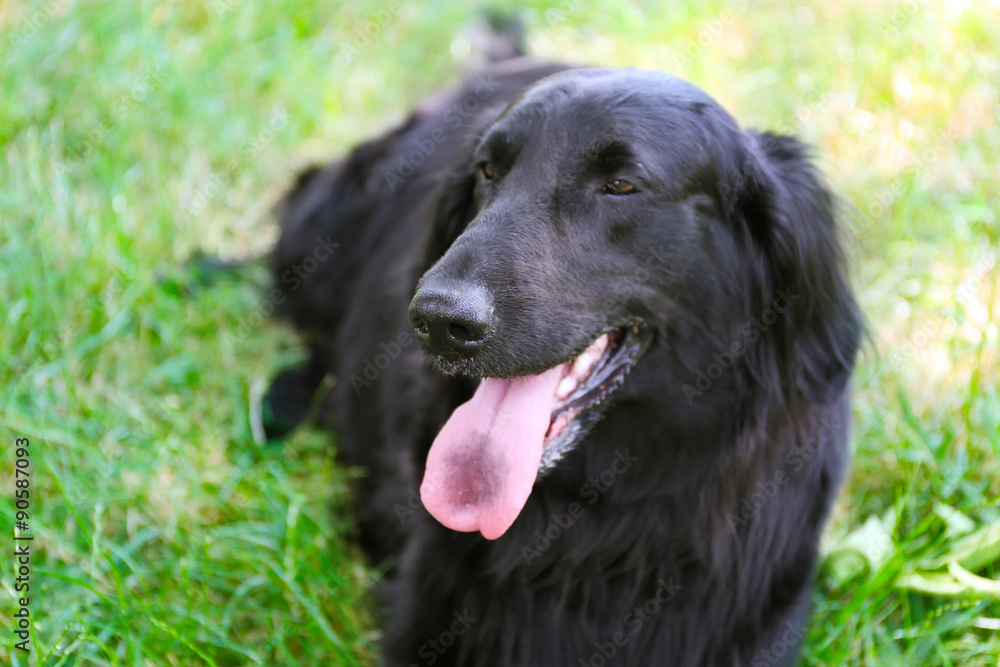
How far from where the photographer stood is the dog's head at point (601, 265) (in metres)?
1.81

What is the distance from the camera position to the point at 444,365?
1.82 meters

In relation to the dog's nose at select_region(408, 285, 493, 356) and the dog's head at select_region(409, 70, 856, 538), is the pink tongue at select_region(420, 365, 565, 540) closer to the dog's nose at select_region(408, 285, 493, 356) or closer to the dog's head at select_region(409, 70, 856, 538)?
the dog's head at select_region(409, 70, 856, 538)

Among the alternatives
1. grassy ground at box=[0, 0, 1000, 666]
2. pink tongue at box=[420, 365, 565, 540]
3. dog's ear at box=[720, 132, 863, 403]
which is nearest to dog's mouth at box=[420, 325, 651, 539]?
pink tongue at box=[420, 365, 565, 540]

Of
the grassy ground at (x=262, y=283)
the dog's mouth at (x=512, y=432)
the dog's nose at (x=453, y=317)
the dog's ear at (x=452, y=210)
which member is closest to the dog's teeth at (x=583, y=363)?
the dog's mouth at (x=512, y=432)

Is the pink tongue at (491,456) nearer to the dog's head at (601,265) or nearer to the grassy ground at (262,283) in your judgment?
the dog's head at (601,265)

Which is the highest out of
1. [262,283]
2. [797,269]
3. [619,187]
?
[619,187]

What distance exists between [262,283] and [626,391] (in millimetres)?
2342

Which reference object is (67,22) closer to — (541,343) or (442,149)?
(442,149)

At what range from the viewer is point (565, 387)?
1.95 m

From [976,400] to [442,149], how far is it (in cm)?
200

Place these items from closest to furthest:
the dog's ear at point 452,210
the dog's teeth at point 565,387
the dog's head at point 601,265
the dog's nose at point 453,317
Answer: the dog's nose at point 453,317 < the dog's head at point 601,265 < the dog's teeth at point 565,387 < the dog's ear at point 452,210

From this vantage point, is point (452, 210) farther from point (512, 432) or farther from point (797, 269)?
point (797, 269)

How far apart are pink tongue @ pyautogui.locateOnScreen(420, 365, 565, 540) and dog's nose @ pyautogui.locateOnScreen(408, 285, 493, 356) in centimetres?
24

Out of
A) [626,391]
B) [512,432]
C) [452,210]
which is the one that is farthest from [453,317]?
[452,210]
